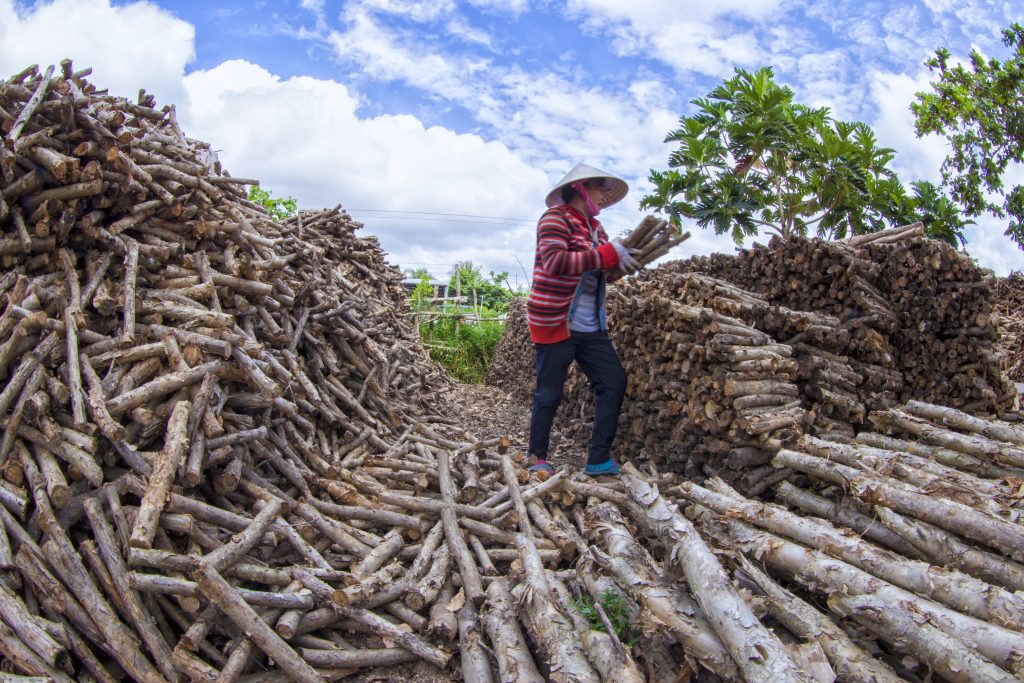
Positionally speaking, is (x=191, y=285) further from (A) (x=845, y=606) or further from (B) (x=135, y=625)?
(A) (x=845, y=606)

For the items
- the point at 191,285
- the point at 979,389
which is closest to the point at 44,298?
the point at 191,285

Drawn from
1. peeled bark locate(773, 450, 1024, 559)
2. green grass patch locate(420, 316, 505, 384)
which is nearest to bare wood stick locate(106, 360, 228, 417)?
peeled bark locate(773, 450, 1024, 559)

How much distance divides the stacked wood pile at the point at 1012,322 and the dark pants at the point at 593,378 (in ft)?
27.7

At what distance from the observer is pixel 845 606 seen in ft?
9.47

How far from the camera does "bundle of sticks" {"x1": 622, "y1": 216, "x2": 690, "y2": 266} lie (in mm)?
5013

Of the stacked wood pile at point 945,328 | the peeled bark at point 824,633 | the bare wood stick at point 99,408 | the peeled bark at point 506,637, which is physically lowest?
the peeled bark at point 506,637

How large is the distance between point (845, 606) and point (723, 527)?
88 cm

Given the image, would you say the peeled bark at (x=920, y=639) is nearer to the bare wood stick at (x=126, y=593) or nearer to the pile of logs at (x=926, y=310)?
the bare wood stick at (x=126, y=593)

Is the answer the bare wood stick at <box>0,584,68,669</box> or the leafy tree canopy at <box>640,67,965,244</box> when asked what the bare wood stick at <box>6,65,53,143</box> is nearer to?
the bare wood stick at <box>0,584,68,669</box>

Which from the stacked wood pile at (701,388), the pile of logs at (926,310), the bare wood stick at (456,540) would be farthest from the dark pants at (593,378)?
the pile of logs at (926,310)

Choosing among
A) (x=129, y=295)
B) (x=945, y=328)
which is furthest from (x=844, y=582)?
(x=945, y=328)

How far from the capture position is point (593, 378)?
548cm

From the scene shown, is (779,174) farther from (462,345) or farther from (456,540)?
(456,540)

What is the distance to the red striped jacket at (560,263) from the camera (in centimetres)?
496
